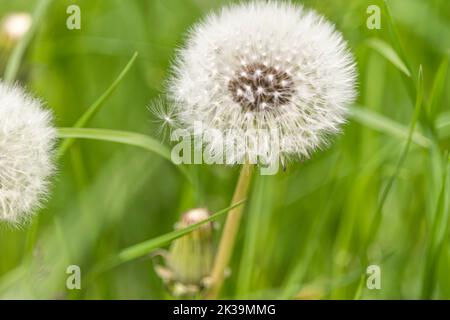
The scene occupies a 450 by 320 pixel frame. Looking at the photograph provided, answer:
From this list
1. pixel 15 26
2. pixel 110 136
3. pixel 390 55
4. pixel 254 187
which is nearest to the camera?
pixel 110 136

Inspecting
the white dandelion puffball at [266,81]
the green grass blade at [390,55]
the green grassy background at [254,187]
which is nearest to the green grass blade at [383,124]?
the green grassy background at [254,187]

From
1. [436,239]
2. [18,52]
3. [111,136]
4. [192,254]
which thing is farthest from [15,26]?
[436,239]

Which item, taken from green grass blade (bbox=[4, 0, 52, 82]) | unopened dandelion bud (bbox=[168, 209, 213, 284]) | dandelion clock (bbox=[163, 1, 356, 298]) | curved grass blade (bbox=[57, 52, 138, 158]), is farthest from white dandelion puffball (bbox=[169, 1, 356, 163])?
green grass blade (bbox=[4, 0, 52, 82])

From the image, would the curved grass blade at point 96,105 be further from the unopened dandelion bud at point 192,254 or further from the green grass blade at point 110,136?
the unopened dandelion bud at point 192,254

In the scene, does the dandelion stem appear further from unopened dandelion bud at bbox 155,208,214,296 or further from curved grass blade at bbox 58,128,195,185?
curved grass blade at bbox 58,128,195,185

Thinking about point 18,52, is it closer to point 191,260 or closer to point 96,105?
point 96,105

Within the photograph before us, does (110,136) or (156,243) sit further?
(110,136)
